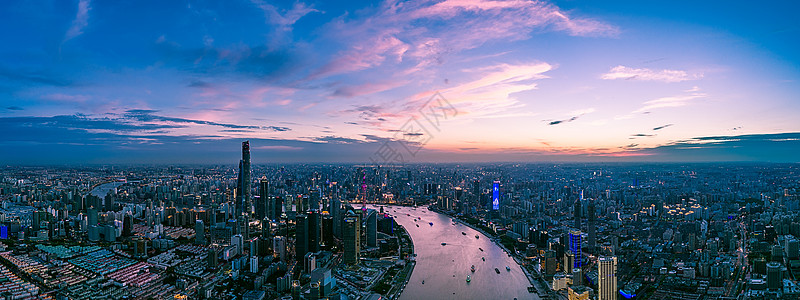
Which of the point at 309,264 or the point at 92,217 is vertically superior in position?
the point at 92,217

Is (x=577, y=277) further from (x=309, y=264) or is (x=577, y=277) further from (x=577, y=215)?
(x=577, y=215)

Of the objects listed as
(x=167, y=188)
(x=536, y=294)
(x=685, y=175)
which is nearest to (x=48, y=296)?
(x=536, y=294)

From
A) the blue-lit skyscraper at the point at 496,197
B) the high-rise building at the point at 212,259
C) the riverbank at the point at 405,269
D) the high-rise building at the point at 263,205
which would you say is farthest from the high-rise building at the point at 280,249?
the blue-lit skyscraper at the point at 496,197

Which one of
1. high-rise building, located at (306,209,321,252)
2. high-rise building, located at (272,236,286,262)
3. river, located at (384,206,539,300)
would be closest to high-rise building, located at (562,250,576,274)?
river, located at (384,206,539,300)

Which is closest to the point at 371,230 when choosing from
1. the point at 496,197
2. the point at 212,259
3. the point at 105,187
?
the point at 212,259

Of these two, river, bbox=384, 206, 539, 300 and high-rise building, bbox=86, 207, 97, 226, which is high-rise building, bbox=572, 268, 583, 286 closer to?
river, bbox=384, 206, 539, 300

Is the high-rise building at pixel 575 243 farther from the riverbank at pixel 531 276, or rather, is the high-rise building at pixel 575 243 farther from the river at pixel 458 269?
the river at pixel 458 269
